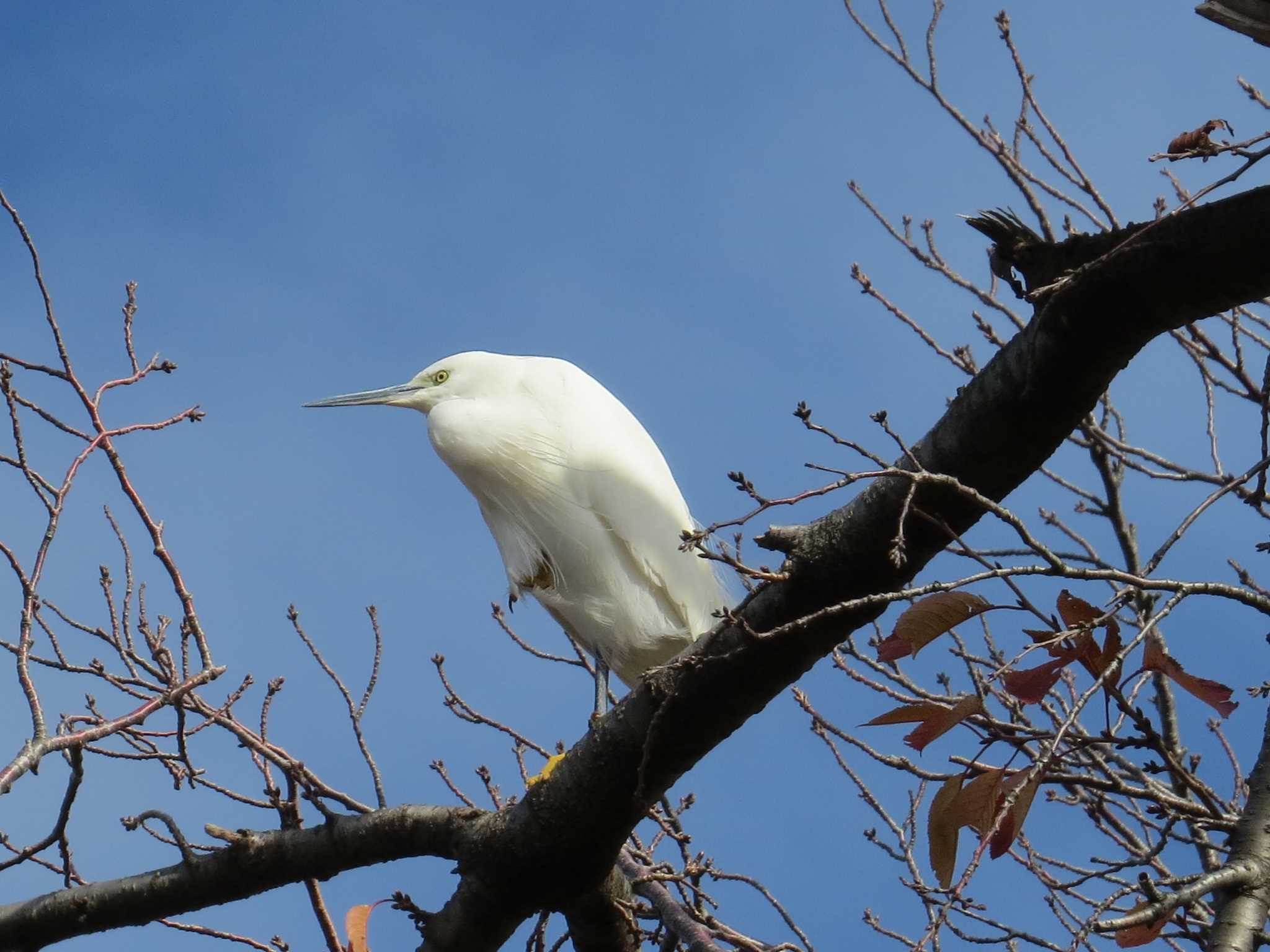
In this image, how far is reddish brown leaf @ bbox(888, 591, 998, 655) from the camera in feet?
5.73

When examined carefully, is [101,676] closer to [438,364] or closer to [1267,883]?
[438,364]

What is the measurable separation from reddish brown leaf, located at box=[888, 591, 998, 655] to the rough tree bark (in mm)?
112

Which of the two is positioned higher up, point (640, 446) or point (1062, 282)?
point (640, 446)

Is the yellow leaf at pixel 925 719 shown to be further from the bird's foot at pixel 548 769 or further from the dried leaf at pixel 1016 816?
the bird's foot at pixel 548 769

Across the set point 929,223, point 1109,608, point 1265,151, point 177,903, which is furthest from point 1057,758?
point 929,223

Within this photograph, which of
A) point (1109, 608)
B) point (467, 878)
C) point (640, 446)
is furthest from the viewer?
point (640, 446)

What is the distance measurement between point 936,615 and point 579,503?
3.13m

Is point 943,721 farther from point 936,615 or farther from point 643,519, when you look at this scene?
point 643,519

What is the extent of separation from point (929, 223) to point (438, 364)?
2.09 meters

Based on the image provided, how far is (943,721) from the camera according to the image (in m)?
1.78

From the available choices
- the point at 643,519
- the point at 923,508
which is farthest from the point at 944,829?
the point at 643,519

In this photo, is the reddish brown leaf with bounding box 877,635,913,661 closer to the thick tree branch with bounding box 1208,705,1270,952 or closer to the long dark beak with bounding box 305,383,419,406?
the thick tree branch with bounding box 1208,705,1270,952

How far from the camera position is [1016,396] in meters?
1.95

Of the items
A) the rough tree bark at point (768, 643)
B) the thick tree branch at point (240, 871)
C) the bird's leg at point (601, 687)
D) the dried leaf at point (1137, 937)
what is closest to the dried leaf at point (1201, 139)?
the rough tree bark at point (768, 643)
